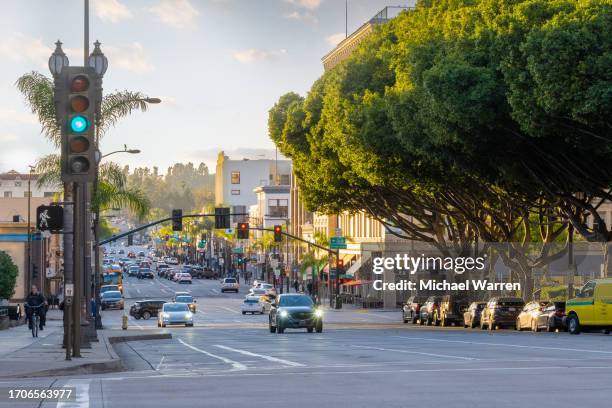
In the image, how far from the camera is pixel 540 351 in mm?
28547

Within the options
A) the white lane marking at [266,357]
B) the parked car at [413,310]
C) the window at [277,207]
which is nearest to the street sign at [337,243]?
the parked car at [413,310]

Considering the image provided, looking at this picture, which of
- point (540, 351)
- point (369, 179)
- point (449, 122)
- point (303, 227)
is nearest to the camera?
point (540, 351)

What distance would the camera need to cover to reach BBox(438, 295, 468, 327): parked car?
215ft

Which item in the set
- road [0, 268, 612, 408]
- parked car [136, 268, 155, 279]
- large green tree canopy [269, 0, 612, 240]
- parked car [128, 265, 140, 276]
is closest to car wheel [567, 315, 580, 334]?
large green tree canopy [269, 0, 612, 240]

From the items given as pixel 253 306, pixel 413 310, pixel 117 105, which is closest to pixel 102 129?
pixel 117 105

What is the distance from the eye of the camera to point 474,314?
60.9 metres

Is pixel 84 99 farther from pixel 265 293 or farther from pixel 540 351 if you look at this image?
pixel 265 293

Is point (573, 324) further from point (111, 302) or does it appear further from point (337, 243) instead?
point (111, 302)

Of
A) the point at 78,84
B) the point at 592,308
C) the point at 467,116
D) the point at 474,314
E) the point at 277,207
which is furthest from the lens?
the point at 277,207

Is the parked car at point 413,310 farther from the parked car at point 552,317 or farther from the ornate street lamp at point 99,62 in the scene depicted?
the ornate street lamp at point 99,62

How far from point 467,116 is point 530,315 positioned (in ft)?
40.5

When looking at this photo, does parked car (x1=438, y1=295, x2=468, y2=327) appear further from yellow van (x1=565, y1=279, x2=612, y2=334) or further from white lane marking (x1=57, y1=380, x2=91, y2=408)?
white lane marking (x1=57, y1=380, x2=91, y2=408)

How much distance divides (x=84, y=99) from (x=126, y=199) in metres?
33.6

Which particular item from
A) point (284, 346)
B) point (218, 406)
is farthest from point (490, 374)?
point (284, 346)
